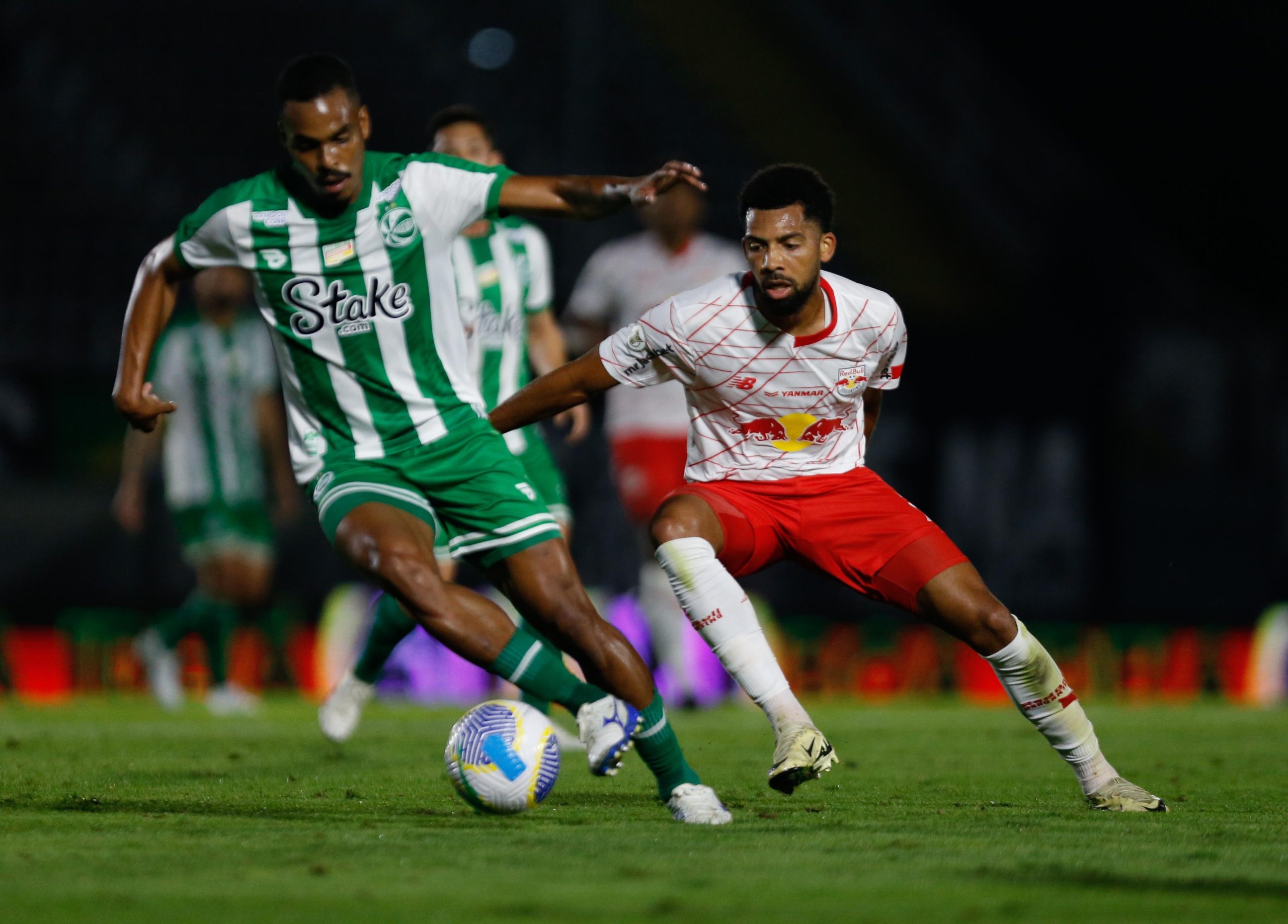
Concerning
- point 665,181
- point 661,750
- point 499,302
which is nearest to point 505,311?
point 499,302

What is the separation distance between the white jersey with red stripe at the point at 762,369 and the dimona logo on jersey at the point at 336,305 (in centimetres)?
67

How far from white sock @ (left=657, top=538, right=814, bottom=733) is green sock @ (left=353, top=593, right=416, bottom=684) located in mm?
1755

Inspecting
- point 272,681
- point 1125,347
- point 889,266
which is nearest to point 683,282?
point 272,681

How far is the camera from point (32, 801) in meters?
5.05

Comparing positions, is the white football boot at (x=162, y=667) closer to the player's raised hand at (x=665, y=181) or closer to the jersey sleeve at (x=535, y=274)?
the jersey sleeve at (x=535, y=274)

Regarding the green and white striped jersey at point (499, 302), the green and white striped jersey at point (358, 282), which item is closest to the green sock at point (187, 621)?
the green and white striped jersey at point (499, 302)

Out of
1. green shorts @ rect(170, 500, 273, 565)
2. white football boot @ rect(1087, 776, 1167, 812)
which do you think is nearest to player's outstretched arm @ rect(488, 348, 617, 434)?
white football boot @ rect(1087, 776, 1167, 812)

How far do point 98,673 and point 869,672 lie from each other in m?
5.43

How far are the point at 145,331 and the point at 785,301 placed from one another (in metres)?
1.91

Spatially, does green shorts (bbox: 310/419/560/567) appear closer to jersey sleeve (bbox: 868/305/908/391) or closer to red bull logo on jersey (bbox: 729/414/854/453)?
red bull logo on jersey (bbox: 729/414/854/453)

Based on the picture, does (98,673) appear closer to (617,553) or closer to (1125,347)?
(617,553)

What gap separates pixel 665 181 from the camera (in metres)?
4.71

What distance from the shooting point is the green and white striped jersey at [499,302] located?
754 cm

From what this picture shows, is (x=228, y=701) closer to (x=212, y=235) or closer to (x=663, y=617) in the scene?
(x=663, y=617)
